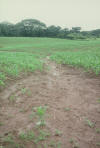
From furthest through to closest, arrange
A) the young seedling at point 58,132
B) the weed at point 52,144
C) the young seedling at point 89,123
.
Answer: the young seedling at point 89,123
the young seedling at point 58,132
the weed at point 52,144

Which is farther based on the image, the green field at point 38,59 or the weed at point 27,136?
the green field at point 38,59

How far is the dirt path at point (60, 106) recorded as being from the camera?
2785 mm

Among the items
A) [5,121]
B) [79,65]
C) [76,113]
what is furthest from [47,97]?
[79,65]

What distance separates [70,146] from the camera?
248cm

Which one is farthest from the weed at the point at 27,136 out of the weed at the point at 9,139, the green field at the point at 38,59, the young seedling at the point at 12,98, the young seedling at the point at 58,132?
the green field at the point at 38,59

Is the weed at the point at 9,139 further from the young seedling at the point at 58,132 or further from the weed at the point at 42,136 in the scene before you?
the young seedling at the point at 58,132

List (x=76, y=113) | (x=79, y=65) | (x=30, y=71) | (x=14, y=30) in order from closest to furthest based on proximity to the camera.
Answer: (x=76, y=113), (x=30, y=71), (x=79, y=65), (x=14, y=30)

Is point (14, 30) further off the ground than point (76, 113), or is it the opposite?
point (14, 30)

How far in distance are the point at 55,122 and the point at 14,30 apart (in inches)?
1756

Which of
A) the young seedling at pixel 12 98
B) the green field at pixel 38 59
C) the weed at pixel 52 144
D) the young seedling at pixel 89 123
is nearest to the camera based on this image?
the weed at pixel 52 144

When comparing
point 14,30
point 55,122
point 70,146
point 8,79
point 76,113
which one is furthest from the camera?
point 14,30

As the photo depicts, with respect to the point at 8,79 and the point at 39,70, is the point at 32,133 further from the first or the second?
the point at 39,70

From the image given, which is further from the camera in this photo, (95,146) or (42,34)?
(42,34)

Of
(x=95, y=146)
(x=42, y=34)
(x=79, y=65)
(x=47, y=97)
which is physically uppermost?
(x=42, y=34)
